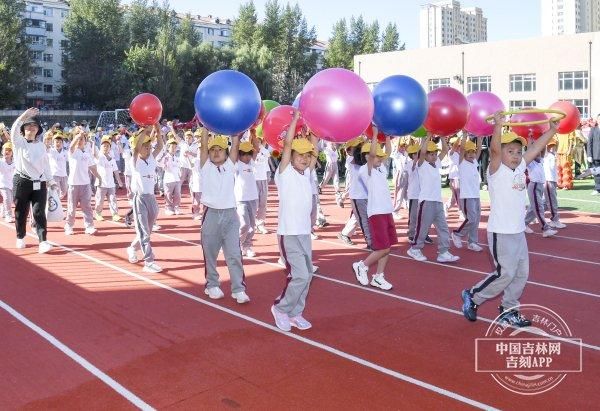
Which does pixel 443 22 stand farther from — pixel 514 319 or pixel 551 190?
pixel 514 319

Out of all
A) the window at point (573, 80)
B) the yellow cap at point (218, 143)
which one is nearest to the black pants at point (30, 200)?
the yellow cap at point (218, 143)

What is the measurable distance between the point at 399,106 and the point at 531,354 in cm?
275

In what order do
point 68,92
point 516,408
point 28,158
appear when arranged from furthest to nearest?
point 68,92
point 28,158
point 516,408

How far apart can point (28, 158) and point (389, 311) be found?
5911mm

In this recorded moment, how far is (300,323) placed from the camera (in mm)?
5621

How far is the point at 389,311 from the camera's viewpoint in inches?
243

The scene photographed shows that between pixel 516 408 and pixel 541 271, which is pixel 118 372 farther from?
pixel 541 271

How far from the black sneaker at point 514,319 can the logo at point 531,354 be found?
41mm

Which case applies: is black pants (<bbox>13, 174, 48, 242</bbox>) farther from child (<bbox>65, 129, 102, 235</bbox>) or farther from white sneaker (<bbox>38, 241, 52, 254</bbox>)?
child (<bbox>65, 129, 102, 235</bbox>)

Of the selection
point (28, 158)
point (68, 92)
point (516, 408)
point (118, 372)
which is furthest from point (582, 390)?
point (68, 92)

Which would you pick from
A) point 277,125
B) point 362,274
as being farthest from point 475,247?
point 277,125

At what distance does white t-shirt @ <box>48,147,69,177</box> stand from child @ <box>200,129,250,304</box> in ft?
25.5

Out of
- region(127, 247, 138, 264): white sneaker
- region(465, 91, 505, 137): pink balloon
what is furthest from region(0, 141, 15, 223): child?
region(465, 91, 505, 137): pink balloon

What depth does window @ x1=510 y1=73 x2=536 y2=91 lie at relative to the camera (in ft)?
152
